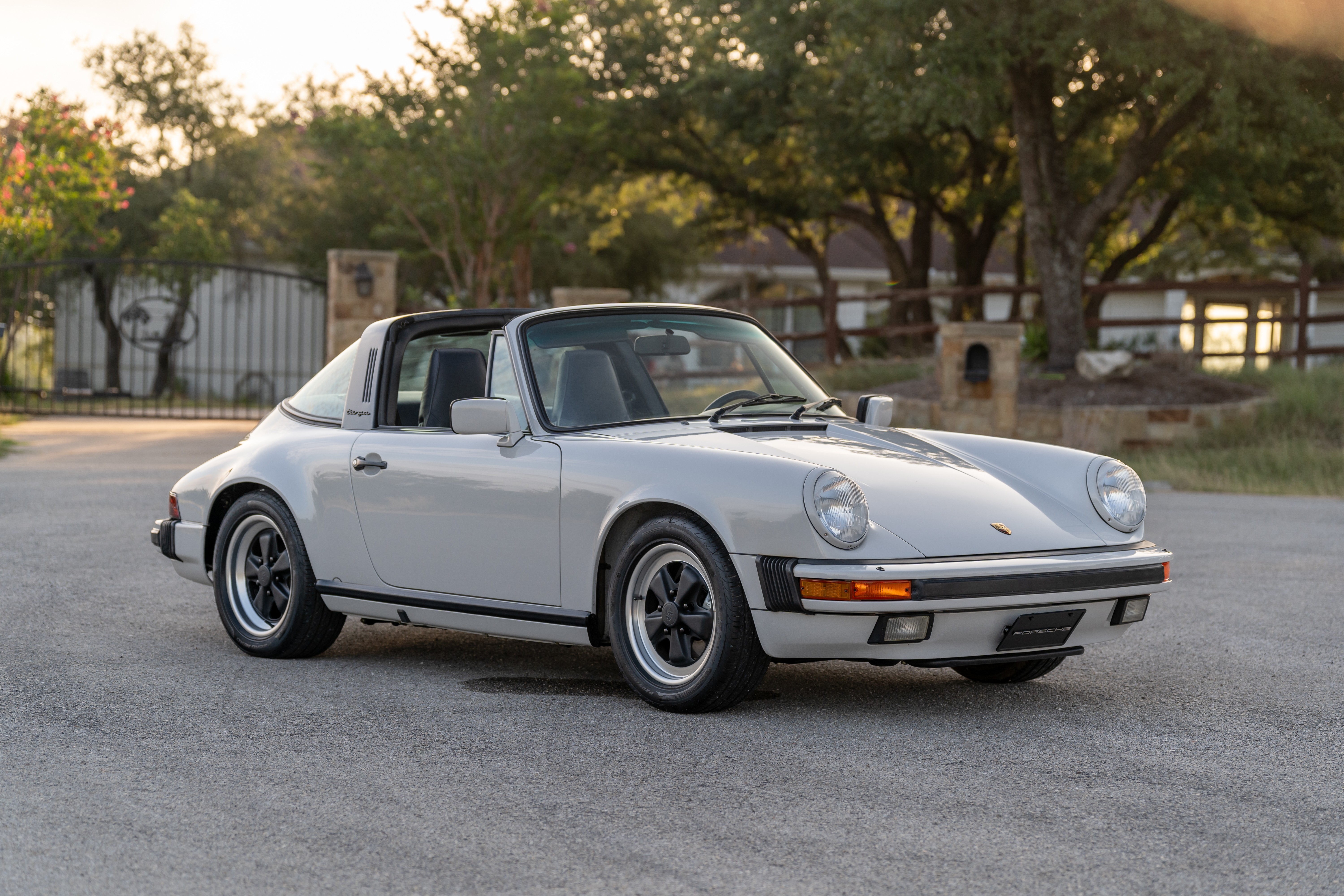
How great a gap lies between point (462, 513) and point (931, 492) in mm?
1754

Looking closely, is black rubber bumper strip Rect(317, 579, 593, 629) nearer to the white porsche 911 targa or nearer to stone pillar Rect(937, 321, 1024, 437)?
the white porsche 911 targa

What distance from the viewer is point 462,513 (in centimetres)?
577

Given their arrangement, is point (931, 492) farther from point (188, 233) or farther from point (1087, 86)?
point (188, 233)

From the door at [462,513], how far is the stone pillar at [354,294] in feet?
47.7

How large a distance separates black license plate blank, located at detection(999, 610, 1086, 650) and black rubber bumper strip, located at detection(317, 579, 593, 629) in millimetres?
1439

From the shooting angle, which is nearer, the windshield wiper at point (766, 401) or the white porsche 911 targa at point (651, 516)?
the white porsche 911 targa at point (651, 516)

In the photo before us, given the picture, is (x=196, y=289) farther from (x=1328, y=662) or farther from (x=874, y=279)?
(x=1328, y=662)

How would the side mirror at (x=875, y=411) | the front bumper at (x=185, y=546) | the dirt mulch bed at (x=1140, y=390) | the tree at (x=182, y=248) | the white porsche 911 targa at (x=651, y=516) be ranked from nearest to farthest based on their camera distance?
the white porsche 911 targa at (x=651, y=516) < the side mirror at (x=875, y=411) < the front bumper at (x=185, y=546) < the dirt mulch bed at (x=1140, y=390) < the tree at (x=182, y=248)

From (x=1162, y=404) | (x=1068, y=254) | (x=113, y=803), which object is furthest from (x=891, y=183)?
(x=113, y=803)

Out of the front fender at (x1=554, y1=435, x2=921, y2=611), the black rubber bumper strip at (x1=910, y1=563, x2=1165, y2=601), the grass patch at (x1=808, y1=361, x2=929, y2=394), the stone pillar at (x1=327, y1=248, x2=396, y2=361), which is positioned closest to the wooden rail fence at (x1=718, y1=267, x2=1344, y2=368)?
the grass patch at (x1=808, y1=361, x2=929, y2=394)

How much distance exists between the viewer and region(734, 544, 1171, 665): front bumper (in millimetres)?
4773

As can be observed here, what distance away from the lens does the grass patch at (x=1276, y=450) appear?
610 inches

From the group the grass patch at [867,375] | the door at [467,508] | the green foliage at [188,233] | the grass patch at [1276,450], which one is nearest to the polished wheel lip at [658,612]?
the door at [467,508]

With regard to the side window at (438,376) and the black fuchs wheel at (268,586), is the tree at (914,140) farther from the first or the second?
the black fuchs wheel at (268,586)
